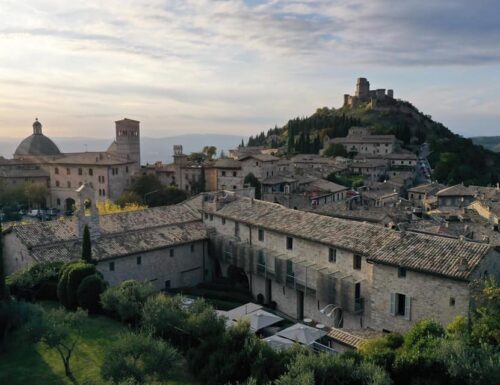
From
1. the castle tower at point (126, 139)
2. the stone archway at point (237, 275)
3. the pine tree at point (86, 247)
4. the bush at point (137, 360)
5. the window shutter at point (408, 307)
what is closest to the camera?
the bush at point (137, 360)

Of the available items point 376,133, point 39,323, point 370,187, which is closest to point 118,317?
point 39,323

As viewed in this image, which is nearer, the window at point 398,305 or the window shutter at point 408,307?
the window shutter at point 408,307

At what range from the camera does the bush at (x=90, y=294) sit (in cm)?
2391

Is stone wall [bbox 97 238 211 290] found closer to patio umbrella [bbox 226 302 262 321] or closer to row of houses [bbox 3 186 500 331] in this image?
row of houses [bbox 3 186 500 331]

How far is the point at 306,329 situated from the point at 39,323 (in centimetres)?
1249

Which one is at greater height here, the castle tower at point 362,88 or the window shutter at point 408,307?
the castle tower at point 362,88

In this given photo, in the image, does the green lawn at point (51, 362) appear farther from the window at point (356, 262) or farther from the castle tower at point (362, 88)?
the castle tower at point (362, 88)

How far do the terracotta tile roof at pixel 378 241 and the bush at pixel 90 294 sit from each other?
12.3 m

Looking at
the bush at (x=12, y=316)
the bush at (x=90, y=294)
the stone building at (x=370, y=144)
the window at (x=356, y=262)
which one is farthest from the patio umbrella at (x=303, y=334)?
the stone building at (x=370, y=144)

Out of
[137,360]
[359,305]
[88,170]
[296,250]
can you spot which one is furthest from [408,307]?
[88,170]

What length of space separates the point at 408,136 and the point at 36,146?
97.5 metres

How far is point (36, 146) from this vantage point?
95.9m

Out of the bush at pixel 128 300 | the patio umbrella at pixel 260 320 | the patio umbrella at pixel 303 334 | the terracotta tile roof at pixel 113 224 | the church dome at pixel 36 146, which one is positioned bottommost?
the patio umbrella at pixel 260 320

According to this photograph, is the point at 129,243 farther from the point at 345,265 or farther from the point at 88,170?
the point at 88,170
